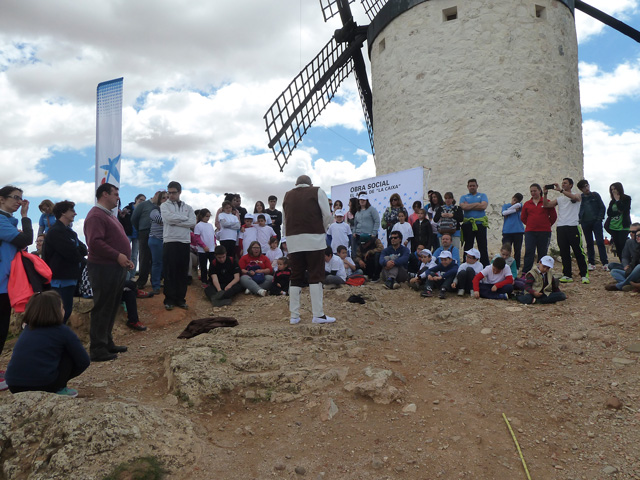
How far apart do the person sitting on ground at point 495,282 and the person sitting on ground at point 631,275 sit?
1564 mm

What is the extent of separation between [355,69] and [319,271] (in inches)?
534

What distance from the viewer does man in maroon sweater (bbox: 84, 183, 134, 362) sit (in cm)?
519

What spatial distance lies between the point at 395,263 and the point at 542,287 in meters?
2.59

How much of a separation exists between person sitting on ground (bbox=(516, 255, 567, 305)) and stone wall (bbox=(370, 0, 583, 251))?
4.74 m

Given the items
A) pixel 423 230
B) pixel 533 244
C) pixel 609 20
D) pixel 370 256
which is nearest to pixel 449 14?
pixel 609 20

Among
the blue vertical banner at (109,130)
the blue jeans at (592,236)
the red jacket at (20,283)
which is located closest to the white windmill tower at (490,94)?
the blue jeans at (592,236)

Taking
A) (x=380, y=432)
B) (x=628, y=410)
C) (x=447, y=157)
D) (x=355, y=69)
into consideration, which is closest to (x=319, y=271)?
(x=380, y=432)

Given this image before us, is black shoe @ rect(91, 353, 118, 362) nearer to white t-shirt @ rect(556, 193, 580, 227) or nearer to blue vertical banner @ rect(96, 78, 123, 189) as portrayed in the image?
blue vertical banner @ rect(96, 78, 123, 189)

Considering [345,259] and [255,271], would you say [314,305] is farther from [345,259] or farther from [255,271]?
[345,259]

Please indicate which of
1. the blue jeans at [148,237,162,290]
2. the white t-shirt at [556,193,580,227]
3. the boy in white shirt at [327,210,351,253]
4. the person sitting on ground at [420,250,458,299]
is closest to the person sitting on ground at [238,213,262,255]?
the boy in white shirt at [327,210,351,253]

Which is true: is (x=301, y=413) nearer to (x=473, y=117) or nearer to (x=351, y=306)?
(x=351, y=306)

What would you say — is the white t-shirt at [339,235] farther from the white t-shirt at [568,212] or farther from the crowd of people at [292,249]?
the white t-shirt at [568,212]

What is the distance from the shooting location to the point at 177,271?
7.31m

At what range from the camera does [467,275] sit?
7.68 m
